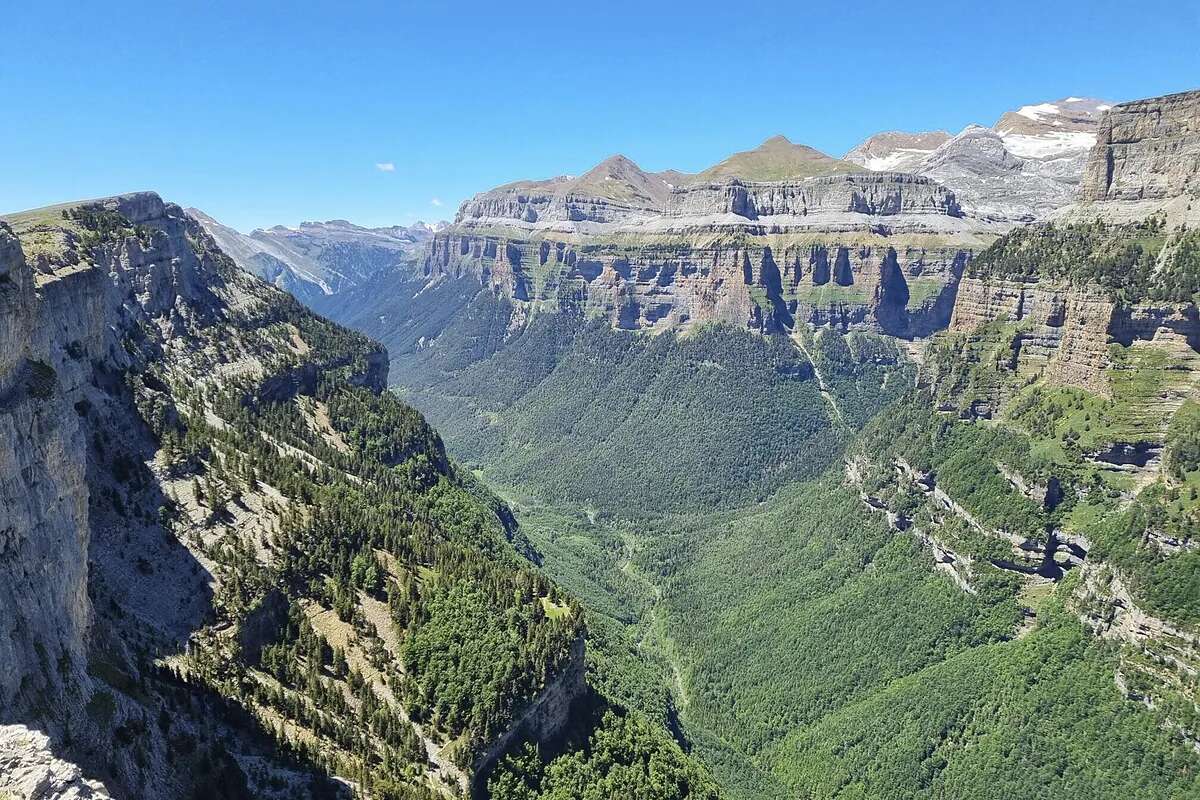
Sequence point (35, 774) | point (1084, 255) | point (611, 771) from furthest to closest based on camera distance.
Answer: point (1084, 255) → point (611, 771) → point (35, 774)

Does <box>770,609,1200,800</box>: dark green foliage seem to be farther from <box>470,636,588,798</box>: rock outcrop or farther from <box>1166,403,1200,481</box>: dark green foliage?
<box>470,636,588,798</box>: rock outcrop

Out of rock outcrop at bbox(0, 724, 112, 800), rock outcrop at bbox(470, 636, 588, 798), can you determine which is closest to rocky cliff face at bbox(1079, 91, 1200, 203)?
rock outcrop at bbox(470, 636, 588, 798)

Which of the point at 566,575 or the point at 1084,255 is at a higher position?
the point at 1084,255

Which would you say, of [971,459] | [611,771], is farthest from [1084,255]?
[611,771]

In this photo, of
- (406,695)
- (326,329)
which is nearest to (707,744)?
(406,695)

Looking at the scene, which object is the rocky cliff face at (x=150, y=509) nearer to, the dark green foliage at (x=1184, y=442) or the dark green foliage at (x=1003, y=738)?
the dark green foliage at (x=1003, y=738)

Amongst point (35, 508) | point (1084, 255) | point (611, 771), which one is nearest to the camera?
point (35, 508)

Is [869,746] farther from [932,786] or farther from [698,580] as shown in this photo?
[698,580]

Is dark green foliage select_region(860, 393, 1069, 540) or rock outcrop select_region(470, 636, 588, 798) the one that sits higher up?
dark green foliage select_region(860, 393, 1069, 540)

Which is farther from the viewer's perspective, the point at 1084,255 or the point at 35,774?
the point at 1084,255

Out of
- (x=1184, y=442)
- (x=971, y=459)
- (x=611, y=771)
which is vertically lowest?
(x=611, y=771)

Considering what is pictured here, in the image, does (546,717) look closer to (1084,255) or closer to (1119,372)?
(1119,372)
